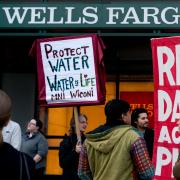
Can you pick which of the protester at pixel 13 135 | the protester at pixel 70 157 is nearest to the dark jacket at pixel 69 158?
the protester at pixel 70 157

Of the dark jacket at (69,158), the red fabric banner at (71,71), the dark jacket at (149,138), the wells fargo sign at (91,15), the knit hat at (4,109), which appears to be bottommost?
the dark jacket at (69,158)

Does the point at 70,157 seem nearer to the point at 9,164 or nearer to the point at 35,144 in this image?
the point at 35,144

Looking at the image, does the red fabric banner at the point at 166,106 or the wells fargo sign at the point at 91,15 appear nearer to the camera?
the red fabric banner at the point at 166,106

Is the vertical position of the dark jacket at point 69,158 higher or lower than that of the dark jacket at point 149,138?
lower

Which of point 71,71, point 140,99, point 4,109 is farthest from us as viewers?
point 140,99

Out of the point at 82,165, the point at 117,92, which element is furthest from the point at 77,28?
the point at 82,165

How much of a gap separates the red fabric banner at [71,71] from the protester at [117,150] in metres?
1.80

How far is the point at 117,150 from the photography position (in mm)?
4438

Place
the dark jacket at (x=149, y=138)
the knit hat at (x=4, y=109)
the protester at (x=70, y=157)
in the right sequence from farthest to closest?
the dark jacket at (x=149, y=138), the protester at (x=70, y=157), the knit hat at (x=4, y=109)

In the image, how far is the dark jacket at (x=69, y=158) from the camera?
683cm

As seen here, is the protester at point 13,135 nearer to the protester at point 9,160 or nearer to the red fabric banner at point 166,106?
the red fabric banner at point 166,106

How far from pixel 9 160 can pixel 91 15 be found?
22.3ft

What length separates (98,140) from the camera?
15.0 feet

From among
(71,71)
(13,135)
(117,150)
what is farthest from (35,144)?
(117,150)
